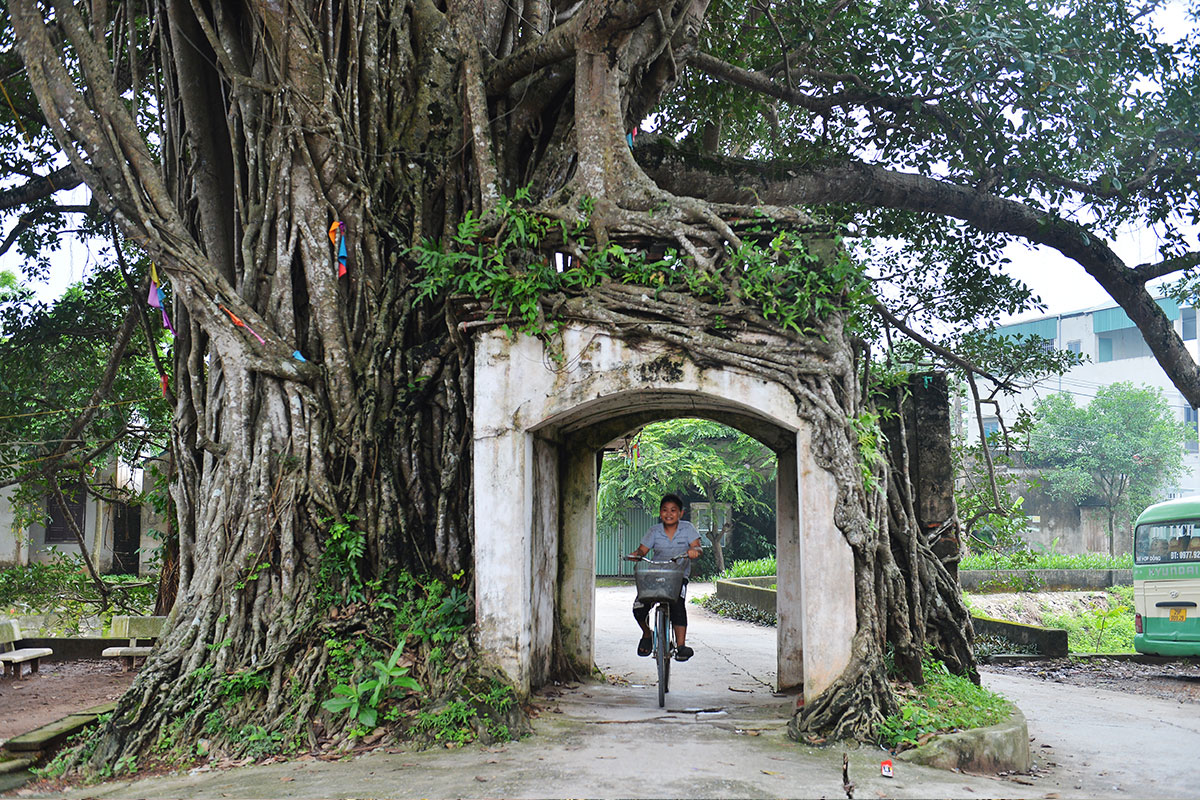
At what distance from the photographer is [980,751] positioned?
5.36 meters

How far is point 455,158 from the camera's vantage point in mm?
7223

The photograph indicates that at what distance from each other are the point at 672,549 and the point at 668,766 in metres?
2.51

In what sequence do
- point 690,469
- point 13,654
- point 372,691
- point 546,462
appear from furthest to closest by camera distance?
point 690,469, point 13,654, point 546,462, point 372,691

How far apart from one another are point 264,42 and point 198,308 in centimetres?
202

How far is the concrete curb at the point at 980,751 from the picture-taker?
16.9 feet

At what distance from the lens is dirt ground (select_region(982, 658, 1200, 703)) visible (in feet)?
35.3

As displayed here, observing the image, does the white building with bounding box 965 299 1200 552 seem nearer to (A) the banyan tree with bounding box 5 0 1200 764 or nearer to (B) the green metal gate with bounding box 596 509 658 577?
(B) the green metal gate with bounding box 596 509 658 577

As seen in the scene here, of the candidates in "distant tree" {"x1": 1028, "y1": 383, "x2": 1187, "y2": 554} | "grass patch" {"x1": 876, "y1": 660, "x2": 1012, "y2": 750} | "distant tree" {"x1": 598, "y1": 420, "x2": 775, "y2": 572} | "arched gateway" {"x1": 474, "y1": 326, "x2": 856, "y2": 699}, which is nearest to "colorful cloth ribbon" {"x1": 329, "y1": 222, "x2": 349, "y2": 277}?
"arched gateway" {"x1": 474, "y1": 326, "x2": 856, "y2": 699}

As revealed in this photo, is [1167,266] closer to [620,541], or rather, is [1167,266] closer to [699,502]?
[699,502]

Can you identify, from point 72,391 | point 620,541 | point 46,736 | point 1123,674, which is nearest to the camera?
point 46,736

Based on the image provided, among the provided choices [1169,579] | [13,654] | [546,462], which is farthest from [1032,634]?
[13,654]

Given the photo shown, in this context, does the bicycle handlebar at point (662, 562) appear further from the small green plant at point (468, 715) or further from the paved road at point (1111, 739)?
the paved road at point (1111, 739)

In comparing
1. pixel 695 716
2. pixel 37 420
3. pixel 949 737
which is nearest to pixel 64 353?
pixel 37 420

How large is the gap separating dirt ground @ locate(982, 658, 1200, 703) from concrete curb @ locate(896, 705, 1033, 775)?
5.68 meters
